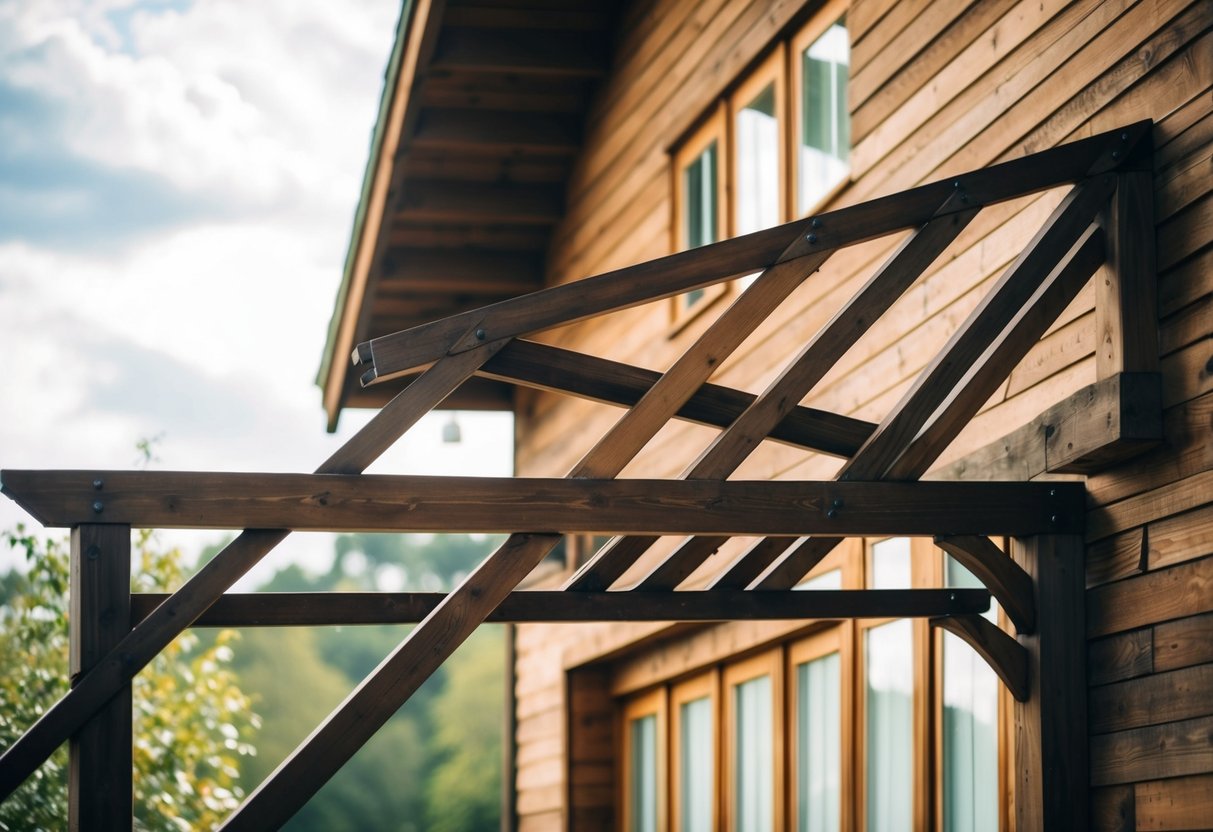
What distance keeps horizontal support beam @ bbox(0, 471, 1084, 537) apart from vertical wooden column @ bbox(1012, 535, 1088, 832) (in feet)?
0.30

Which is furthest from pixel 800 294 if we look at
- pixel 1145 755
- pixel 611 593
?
pixel 1145 755

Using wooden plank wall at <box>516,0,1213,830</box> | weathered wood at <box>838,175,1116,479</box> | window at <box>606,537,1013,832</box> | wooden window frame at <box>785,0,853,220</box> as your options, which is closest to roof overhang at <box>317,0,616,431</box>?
wooden plank wall at <box>516,0,1213,830</box>

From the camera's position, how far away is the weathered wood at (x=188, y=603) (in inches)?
151

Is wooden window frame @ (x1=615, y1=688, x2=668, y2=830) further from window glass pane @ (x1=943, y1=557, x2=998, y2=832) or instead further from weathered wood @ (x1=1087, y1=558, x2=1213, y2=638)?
weathered wood @ (x1=1087, y1=558, x2=1213, y2=638)

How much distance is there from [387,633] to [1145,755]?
4097cm

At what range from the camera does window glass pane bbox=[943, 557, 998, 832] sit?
5.23 metres

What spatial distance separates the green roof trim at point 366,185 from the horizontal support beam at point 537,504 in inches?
217

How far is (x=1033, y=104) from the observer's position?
5246 millimetres

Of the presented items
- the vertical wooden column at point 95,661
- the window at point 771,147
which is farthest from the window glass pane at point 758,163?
the vertical wooden column at point 95,661

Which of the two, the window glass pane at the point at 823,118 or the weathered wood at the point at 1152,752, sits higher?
the window glass pane at the point at 823,118

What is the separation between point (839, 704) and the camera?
6480mm

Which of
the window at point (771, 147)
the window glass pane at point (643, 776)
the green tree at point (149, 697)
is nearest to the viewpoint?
the window at point (771, 147)

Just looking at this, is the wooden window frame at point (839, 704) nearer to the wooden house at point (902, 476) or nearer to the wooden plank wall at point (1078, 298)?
the wooden house at point (902, 476)

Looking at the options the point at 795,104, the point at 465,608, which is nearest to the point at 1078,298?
the point at 465,608
